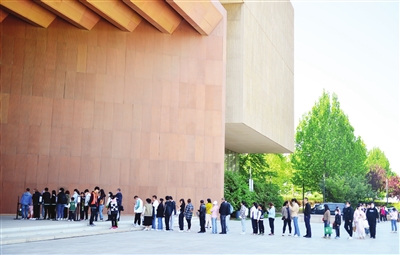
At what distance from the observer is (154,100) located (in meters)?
29.0

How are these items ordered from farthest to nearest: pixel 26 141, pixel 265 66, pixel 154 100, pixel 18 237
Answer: pixel 265 66
pixel 154 100
pixel 26 141
pixel 18 237

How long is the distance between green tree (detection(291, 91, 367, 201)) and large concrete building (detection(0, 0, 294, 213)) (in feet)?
92.3

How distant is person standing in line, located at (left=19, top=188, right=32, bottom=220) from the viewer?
23.0m

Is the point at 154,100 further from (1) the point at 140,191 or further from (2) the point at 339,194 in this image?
(2) the point at 339,194

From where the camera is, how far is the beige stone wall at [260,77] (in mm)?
32500

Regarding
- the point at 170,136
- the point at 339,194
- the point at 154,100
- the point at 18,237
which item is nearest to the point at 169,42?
the point at 154,100

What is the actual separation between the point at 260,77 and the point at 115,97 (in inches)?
498

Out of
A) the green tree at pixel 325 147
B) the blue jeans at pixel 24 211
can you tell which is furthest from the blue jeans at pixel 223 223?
the green tree at pixel 325 147

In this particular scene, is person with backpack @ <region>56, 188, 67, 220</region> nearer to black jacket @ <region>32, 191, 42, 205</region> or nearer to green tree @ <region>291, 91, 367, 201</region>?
black jacket @ <region>32, 191, 42, 205</region>

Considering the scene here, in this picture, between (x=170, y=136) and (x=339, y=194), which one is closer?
(x=170, y=136)

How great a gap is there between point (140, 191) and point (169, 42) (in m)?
9.22

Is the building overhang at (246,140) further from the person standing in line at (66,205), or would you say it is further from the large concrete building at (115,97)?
the person standing in line at (66,205)

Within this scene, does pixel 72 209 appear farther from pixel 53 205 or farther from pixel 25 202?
pixel 25 202

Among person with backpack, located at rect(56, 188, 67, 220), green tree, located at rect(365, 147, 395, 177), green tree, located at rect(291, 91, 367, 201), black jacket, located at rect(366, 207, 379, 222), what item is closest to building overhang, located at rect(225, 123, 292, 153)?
green tree, located at rect(291, 91, 367, 201)
